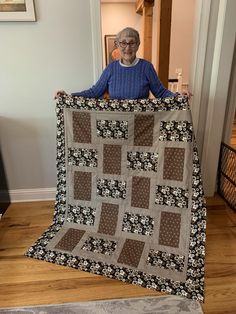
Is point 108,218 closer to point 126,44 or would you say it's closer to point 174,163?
point 174,163

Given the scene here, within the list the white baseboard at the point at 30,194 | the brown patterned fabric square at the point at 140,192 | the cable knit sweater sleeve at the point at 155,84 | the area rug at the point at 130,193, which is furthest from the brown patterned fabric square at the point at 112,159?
the white baseboard at the point at 30,194

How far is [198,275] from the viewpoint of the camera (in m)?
1.47

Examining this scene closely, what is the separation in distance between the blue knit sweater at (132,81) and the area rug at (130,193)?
0.44 feet

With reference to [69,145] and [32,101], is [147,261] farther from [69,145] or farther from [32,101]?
[32,101]

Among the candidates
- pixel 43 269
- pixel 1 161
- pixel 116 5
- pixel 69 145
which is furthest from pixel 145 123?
pixel 116 5

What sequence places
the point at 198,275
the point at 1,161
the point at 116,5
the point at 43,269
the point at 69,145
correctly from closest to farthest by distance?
the point at 198,275 < the point at 43,269 < the point at 69,145 < the point at 1,161 < the point at 116,5

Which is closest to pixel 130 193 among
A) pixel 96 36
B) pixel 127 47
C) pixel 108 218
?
pixel 108 218

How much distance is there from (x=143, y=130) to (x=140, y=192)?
1.43ft

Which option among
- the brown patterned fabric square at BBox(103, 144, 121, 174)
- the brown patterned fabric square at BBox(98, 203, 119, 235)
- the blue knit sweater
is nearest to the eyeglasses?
the blue knit sweater

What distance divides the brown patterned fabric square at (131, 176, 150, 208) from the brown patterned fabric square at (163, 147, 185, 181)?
6.1 inches

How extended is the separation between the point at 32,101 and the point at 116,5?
4.76 m

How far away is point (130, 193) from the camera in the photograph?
175 cm

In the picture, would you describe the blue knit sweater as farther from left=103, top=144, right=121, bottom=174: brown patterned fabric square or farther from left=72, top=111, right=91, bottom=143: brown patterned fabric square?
left=103, top=144, right=121, bottom=174: brown patterned fabric square

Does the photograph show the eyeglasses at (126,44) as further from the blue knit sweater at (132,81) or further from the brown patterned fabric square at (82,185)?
the brown patterned fabric square at (82,185)
